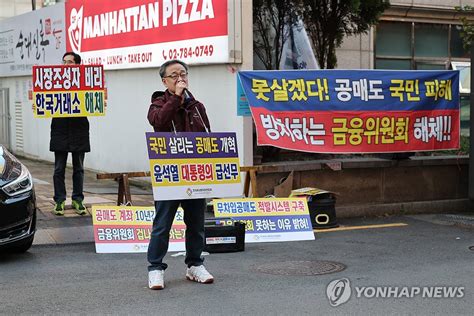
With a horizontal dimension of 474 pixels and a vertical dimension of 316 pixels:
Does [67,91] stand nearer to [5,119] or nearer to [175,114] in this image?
[175,114]

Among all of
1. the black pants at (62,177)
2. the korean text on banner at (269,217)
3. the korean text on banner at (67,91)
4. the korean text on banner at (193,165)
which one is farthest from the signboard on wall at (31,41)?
the korean text on banner at (193,165)

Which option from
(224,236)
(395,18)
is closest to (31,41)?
(395,18)

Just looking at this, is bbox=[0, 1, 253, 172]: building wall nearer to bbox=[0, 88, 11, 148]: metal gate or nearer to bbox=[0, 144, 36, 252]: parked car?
bbox=[0, 88, 11, 148]: metal gate

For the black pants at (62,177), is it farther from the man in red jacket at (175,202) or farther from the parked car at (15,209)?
the man in red jacket at (175,202)

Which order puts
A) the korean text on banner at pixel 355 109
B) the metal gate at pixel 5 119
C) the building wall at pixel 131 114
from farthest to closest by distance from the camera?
the metal gate at pixel 5 119
the building wall at pixel 131 114
the korean text on banner at pixel 355 109

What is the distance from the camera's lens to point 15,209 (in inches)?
297

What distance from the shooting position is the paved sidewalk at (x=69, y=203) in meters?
8.95

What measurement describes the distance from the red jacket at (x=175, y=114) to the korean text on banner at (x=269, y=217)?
8.19ft

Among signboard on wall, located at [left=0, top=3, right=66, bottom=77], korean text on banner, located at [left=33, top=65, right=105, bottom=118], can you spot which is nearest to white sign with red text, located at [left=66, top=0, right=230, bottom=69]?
signboard on wall, located at [left=0, top=3, right=66, bottom=77]

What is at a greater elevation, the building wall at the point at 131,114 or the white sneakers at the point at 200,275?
the building wall at the point at 131,114

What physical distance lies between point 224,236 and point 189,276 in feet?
4.61

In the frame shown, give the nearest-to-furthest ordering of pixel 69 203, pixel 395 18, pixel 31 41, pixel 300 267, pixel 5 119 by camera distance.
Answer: pixel 300 267 < pixel 69 203 < pixel 31 41 < pixel 395 18 < pixel 5 119

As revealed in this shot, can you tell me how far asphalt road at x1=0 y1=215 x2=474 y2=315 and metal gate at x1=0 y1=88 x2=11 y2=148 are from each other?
1200 centimetres

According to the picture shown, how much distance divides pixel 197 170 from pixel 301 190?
3359 mm
